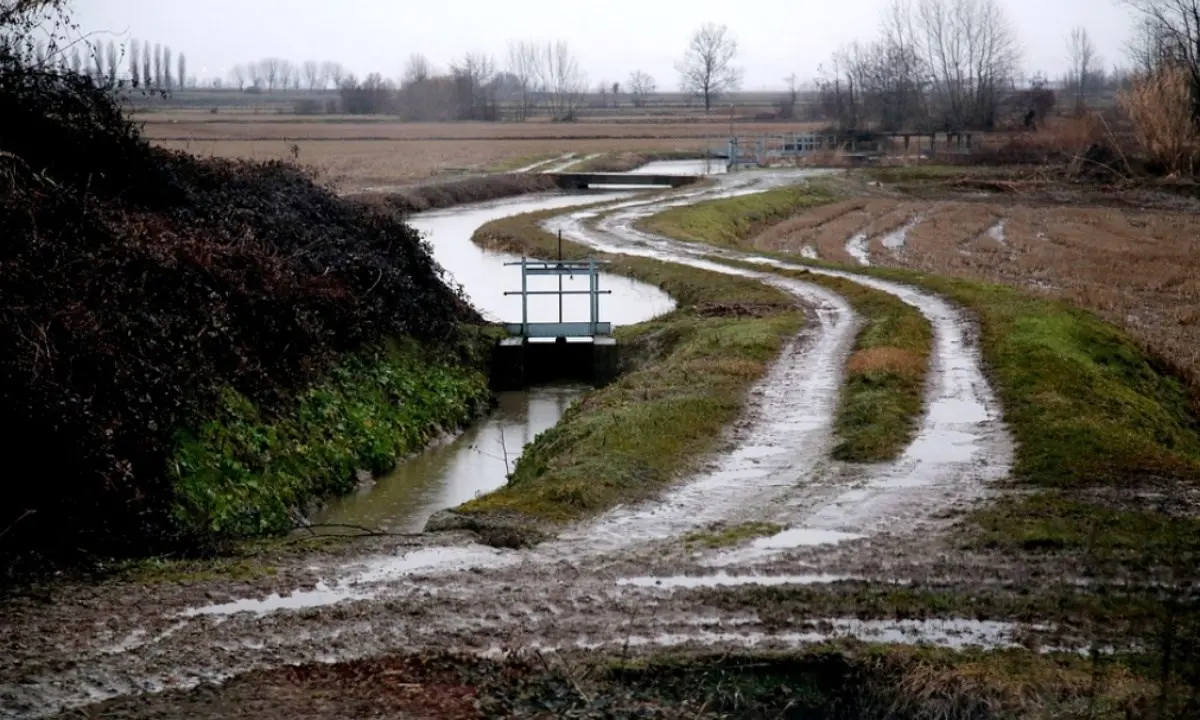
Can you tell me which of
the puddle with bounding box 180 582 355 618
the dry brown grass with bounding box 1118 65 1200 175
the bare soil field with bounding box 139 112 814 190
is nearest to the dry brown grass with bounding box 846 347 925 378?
the puddle with bounding box 180 582 355 618

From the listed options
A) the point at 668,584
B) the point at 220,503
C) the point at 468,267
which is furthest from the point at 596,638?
the point at 468,267

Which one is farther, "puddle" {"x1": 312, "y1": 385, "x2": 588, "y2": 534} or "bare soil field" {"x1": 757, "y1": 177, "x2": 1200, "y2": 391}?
"bare soil field" {"x1": 757, "y1": 177, "x2": 1200, "y2": 391}

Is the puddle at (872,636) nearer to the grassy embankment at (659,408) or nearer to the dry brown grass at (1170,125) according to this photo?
the grassy embankment at (659,408)

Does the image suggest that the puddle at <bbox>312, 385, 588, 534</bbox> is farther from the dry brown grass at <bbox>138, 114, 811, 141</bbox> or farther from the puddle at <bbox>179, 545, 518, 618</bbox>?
the dry brown grass at <bbox>138, 114, 811, 141</bbox>

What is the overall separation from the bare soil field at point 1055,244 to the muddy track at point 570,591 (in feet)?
28.8

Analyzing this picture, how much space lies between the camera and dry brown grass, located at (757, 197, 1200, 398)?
25.8 meters

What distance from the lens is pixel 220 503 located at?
1446cm

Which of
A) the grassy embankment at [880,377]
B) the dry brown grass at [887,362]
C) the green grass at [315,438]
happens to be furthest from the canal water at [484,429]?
the dry brown grass at [887,362]

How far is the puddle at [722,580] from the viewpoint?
1054cm

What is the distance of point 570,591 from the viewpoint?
10.4 m

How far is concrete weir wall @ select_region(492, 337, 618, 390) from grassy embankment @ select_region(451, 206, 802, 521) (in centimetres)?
54

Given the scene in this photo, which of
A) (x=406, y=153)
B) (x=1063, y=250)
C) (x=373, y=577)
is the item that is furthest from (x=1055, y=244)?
(x=406, y=153)

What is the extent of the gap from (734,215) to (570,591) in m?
38.6

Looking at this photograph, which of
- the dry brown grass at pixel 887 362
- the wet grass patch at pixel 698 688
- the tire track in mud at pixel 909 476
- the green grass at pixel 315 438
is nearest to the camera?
the wet grass patch at pixel 698 688
